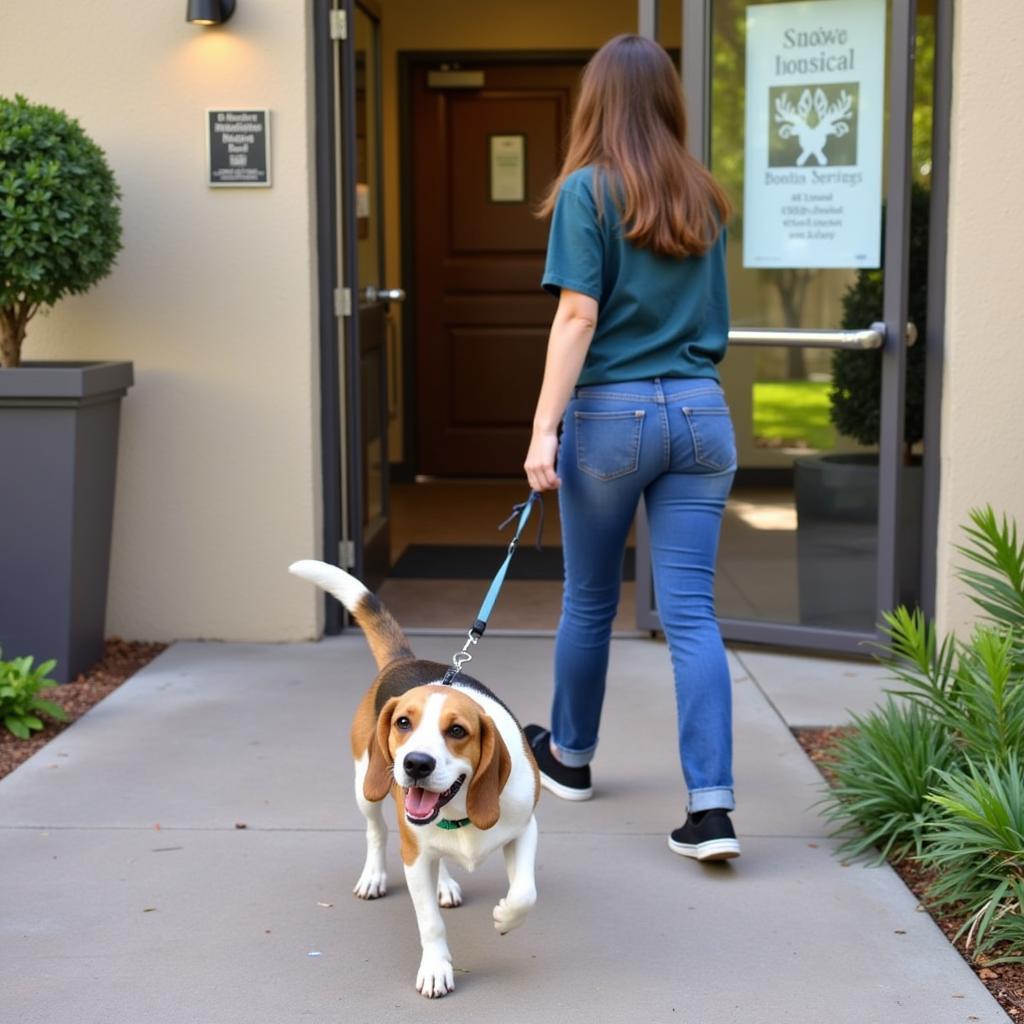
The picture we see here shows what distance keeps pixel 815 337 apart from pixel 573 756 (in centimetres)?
208

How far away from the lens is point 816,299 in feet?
18.4

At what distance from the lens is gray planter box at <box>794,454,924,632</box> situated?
18.2 ft

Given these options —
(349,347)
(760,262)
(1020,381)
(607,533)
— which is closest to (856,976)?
(607,533)

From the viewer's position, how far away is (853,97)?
5.42 meters

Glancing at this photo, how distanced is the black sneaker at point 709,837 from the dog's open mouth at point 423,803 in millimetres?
1074

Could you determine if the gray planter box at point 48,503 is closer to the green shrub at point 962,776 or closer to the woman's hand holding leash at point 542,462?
the woman's hand holding leash at point 542,462

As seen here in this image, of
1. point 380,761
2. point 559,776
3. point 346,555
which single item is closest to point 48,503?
point 346,555

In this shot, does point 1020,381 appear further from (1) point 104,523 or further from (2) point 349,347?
(1) point 104,523

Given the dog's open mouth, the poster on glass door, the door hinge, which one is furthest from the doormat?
the dog's open mouth

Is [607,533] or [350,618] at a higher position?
[607,533]

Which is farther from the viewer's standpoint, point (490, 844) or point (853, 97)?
point (853, 97)

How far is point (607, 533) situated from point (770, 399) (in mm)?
2180

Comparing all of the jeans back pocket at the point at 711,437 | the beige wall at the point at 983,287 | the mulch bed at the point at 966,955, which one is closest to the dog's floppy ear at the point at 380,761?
the jeans back pocket at the point at 711,437

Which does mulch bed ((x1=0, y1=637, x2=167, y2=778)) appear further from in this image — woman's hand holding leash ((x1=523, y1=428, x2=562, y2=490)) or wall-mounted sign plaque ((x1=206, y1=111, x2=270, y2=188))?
woman's hand holding leash ((x1=523, y1=428, x2=562, y2=490))
